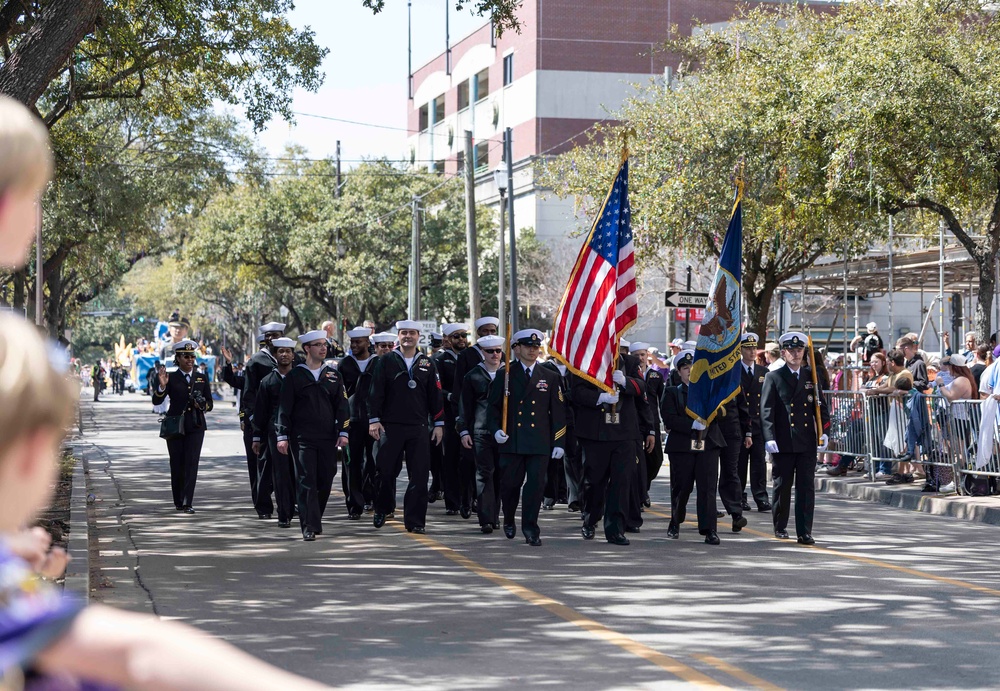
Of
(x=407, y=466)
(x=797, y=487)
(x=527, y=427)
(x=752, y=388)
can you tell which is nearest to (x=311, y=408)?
(x=407, y=466)

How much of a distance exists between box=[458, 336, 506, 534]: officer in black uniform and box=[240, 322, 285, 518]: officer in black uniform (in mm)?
2289

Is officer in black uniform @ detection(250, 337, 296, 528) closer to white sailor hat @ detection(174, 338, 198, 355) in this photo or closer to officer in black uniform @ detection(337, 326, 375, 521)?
officer in black uniform @ detection(337, 326, 375, 521)

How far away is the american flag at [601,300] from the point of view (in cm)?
1359

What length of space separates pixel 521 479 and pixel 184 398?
449 centimetres

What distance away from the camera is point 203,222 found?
53.0 meters

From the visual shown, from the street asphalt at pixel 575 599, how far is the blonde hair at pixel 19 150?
18.6 ft

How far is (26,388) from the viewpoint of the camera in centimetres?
166

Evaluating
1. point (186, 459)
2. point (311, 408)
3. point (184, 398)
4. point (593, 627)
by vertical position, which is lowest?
point (593, 627)

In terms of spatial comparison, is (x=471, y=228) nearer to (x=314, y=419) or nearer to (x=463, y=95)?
(x=314, y=419)

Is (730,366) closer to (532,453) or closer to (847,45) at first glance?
(532,453)

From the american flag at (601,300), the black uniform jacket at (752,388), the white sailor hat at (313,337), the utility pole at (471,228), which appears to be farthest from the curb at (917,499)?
the utility pole at (471,228)

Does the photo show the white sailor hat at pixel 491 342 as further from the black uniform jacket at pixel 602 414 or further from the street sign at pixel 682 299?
the street sign at pixel 682 299

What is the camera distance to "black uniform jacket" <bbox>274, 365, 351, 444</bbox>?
45.5 ft

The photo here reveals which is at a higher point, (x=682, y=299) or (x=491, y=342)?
(x=682, y=299)
